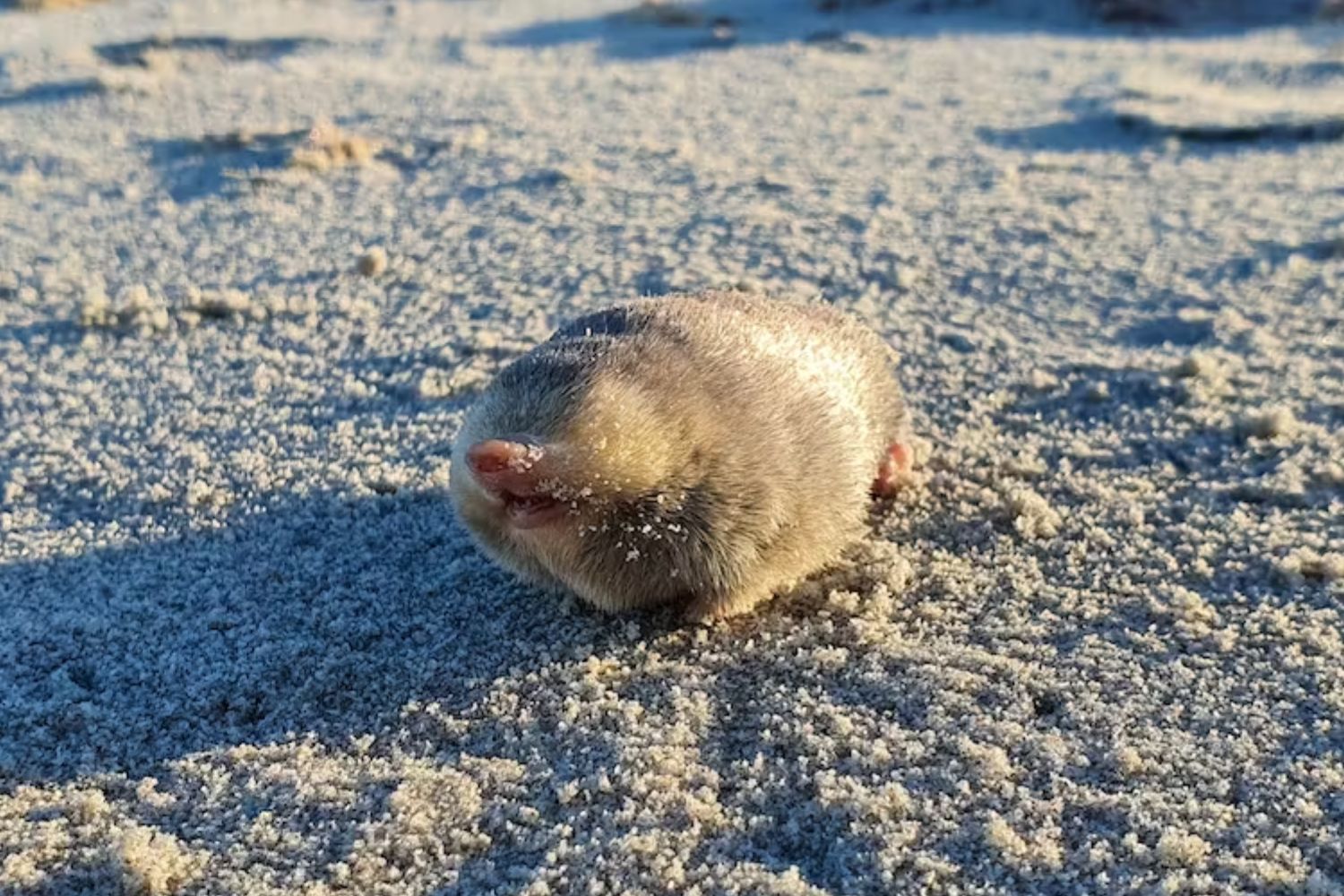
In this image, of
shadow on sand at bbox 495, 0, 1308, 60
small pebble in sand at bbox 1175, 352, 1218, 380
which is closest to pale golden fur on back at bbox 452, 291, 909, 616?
small pebble in sand at bbox 1175, 352, 1218, 380

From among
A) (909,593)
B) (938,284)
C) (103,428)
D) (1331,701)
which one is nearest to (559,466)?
(909,593)

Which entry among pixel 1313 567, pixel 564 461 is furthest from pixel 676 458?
pixel 1313 567

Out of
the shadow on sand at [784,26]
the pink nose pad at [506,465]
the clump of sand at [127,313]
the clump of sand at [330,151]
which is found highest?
the shadow on sand at [784,26]

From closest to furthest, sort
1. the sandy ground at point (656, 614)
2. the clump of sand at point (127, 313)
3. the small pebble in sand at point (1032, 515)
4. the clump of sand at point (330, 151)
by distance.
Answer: the sandy ground at point (656, 614)
the small pebble in sand at point (1032, 515)
the clump of sand at point (127, 313)
the clump of sand at point (330, 151)

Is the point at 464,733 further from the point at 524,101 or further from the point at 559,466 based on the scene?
the point at 524,101

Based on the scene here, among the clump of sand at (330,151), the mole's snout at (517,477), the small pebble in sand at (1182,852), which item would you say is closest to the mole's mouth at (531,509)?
the mole's snout at (517,477)

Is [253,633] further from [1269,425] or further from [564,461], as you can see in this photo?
[1269,425]

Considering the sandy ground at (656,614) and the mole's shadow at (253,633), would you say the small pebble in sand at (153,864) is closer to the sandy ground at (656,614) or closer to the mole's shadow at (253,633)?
the sandy ground at (656,614)
